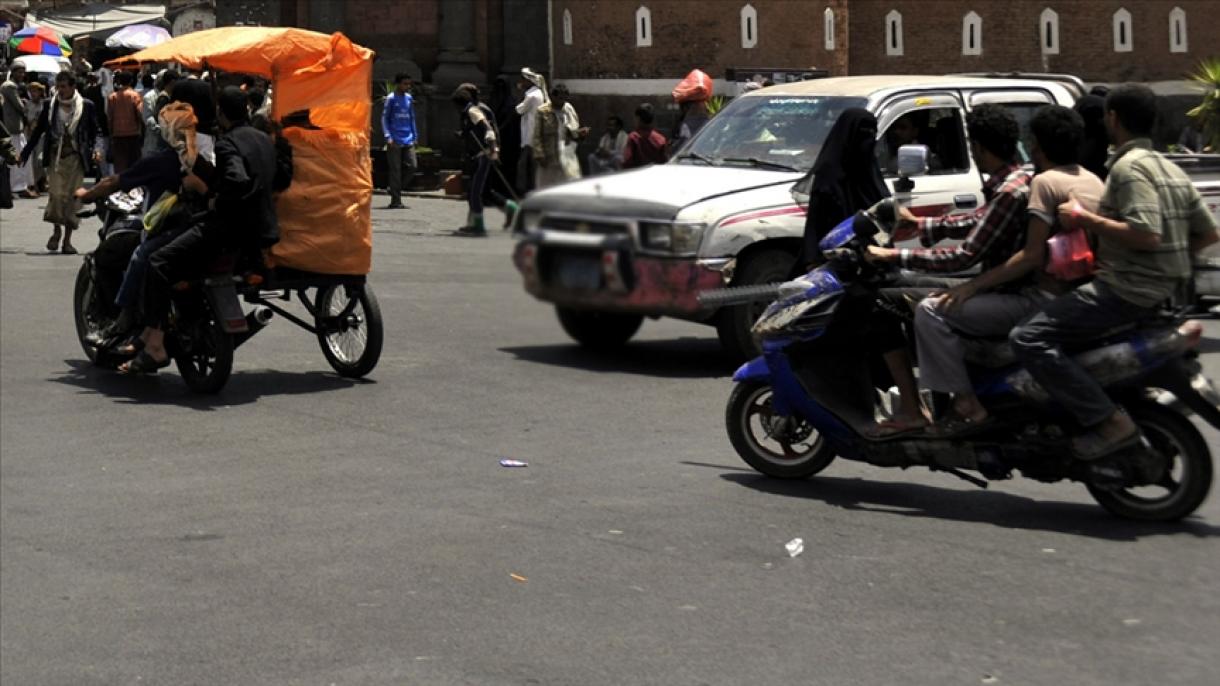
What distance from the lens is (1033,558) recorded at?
6758 millimetres

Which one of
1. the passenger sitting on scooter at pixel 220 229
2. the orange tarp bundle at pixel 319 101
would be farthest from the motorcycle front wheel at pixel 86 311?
the orange tarp bundle at pixel 319 101

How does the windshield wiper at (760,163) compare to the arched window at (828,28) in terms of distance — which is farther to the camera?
the arched window at (828,28)

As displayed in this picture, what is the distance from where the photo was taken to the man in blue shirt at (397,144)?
1.98 m

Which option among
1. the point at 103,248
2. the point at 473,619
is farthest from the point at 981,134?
the point at 103,248

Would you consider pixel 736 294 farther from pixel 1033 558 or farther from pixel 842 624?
pixel 1033 558

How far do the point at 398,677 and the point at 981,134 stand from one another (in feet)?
8.27

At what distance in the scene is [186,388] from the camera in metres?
11.5

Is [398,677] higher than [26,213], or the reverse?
[26,213]

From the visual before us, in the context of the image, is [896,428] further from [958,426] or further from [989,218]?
[989,218]

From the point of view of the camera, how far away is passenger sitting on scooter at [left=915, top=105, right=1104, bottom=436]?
20.1ft

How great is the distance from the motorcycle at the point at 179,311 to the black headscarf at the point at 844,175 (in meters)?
8.92

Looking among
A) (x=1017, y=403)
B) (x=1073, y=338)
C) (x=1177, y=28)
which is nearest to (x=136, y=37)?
(x=1177, y=28)

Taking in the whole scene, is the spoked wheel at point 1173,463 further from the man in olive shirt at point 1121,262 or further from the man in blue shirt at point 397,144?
the man in blue shirt at point 397,144

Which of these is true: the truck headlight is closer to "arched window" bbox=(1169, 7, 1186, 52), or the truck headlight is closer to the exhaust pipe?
the exhaust pipe
